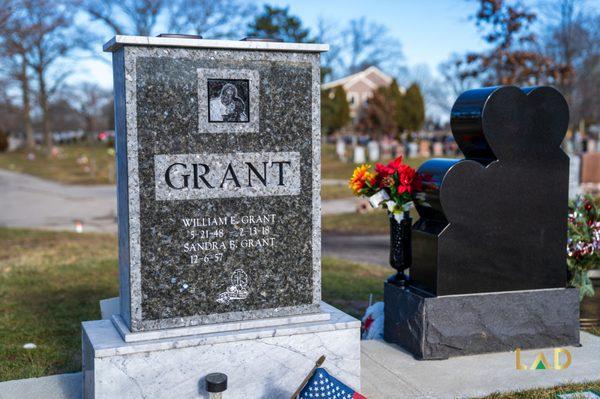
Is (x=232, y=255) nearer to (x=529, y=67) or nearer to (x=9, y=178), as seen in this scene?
(x=529, y=67)

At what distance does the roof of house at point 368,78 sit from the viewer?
259 feet

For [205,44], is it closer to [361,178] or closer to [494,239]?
[361,178]

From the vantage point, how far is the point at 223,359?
3973 mm

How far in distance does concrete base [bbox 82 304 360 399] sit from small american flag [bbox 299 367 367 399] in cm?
45

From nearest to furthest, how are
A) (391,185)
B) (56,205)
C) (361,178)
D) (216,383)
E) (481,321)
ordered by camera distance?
(216,383) → (481,321) → (391,185) → (361,178) → (56,205)

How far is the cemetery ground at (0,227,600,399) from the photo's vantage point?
5.50 meters

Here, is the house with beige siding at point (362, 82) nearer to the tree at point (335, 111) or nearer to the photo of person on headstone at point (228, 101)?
the tree at point (335, 111)

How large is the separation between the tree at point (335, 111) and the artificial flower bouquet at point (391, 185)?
4709 centimetres

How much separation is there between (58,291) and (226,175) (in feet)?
16.0

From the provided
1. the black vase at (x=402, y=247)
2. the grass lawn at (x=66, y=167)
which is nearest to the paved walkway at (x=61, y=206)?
the grass lawn at (x=66, y=167)

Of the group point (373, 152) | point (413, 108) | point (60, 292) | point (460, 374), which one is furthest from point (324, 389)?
point (413, 108)

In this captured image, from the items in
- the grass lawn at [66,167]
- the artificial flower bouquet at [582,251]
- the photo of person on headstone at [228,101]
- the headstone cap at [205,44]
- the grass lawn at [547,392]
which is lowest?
the grass lawn at [547,392]

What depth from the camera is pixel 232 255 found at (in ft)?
13.5

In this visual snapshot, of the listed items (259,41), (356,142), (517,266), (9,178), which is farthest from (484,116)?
(356,142)
